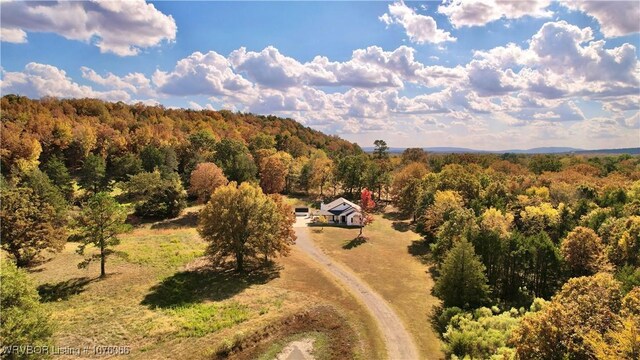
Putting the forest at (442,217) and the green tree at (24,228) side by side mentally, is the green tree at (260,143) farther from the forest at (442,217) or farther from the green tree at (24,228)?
the green tree at (24,228)

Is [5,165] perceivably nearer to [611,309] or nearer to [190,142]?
[190,142]

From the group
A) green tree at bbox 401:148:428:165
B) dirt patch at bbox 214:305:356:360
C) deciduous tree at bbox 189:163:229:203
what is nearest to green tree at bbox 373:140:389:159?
green tree at bbox 401:148:428:165

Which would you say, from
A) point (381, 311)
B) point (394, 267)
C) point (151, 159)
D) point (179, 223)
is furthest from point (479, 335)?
point (151, 159)

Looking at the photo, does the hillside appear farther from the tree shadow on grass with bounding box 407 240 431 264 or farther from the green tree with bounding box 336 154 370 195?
the tree shadow on grass with bounding box 407 240 431 264

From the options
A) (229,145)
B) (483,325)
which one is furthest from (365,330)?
(229,145)

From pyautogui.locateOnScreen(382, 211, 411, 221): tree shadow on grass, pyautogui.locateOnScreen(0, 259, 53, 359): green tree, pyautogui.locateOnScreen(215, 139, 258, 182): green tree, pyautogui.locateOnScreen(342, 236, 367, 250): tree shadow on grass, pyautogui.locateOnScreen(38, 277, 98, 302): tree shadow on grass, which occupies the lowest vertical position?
pyautogui.locateOnScreen(342, 236, 367, 250): tree shadow on grass

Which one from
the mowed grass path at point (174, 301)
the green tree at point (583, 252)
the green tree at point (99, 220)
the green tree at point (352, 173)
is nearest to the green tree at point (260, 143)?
the green tree at point (352, 173)
